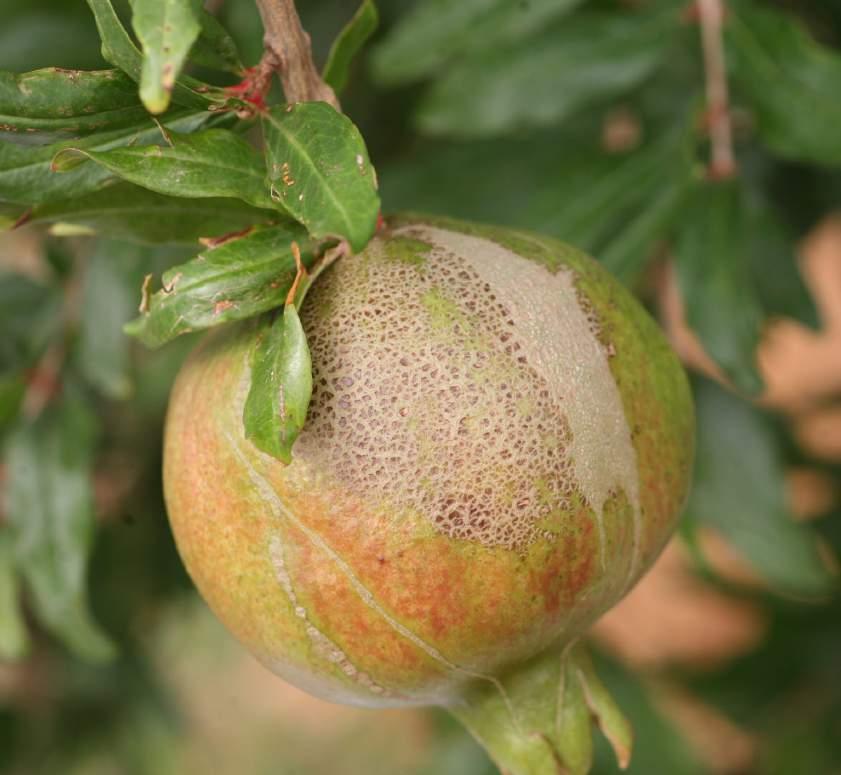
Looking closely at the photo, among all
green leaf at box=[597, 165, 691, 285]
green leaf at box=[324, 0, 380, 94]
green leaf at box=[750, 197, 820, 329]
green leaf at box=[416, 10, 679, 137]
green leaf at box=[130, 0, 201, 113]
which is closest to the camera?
green leaf at box=[130, 0, 201, 113]

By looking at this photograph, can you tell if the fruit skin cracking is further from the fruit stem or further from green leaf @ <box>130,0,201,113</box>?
green leaf @ <box>130,0,201,113</box>

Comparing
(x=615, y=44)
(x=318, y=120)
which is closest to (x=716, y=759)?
(x=615, y=44)

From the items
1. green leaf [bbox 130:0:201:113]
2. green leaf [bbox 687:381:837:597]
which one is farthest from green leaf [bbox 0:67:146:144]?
green leaf [bbox 687:381:837:597]

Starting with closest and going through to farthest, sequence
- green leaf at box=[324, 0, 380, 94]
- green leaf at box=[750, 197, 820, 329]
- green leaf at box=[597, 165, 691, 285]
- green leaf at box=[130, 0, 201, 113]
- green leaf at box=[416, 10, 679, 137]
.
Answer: green leaf at box=[130, 0, 201, 113], green leaf at box=[324, 0, 380, 94], green leaf at box=[597, 165, 691, 285], green leaf at box=[416, 10, 679, 137], green leaf at box=[750, 197, 820, 329]

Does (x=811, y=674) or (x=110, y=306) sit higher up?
(x=110, y=306)

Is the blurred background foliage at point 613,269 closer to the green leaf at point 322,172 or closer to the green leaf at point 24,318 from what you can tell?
the green leaf at point 24,318

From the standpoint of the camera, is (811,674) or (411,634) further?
(811,674)

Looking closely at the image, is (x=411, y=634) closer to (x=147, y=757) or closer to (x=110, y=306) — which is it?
(x=110, y=306)
